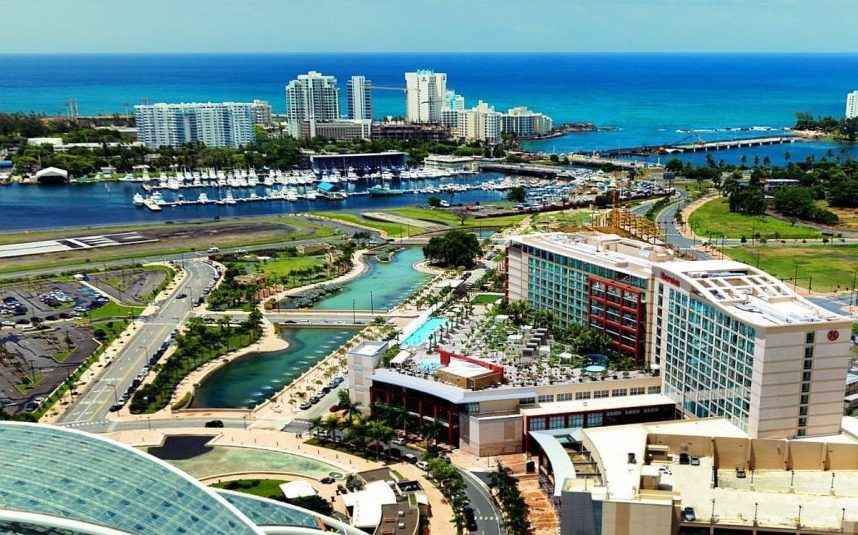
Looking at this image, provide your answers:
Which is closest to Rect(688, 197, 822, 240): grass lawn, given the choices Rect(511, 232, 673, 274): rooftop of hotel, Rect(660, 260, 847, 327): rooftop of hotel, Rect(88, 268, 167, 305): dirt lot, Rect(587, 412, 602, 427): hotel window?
Rect(511, 232, 673, 274): rooftop of hotel

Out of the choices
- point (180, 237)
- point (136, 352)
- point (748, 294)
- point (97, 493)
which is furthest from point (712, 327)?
point (180, 237)

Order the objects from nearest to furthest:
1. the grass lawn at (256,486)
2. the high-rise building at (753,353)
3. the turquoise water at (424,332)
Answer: the high-rise building at (753,353)
the grass lawn at (256,486)
the turquoise water at (424,332)

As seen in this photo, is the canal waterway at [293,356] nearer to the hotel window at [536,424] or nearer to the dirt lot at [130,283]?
the dirt lot at [130,283]

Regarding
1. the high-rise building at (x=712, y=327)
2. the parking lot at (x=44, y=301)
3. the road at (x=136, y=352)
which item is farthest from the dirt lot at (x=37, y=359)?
the high-rise building at (x=712, y=327)

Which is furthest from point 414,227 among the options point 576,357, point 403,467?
point 403,467

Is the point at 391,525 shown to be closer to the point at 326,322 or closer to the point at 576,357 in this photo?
the point at 576,357

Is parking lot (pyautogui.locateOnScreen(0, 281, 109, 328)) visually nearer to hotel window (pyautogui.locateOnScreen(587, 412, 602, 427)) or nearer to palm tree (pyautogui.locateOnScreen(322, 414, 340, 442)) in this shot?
palm tree (pyautogui.locateOnScreen(322, 414, 340, 442))
